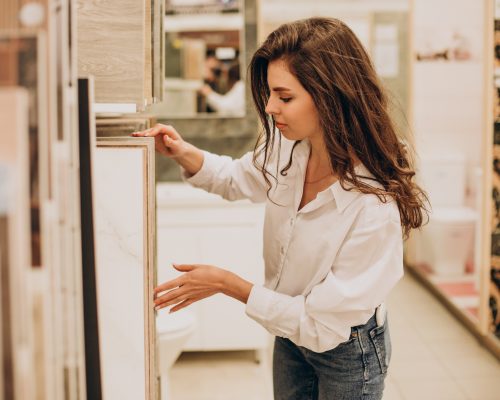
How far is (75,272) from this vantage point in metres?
0.78

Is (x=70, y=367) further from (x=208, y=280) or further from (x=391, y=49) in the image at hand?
(x=391, y=49)

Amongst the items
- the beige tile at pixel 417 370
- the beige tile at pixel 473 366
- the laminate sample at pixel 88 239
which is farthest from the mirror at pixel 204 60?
the laminate sample at pixel 88 239

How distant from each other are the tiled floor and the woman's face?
1.81 m

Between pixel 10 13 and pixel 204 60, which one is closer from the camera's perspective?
pixel 10 13

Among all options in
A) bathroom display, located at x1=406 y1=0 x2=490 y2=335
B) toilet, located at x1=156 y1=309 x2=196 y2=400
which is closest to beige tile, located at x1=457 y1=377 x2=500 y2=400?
toilet, located at x1=156 y1=309 x2=196 y2=400

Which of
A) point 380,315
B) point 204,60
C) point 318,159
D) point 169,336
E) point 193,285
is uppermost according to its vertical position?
point 204,60

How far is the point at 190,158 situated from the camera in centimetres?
162

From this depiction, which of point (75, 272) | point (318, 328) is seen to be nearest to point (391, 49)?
point (318, 328)

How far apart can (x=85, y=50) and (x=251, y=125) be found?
8.04 ft

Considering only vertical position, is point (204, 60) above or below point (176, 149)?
above

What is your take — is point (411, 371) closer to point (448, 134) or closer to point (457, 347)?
point (457, 347)

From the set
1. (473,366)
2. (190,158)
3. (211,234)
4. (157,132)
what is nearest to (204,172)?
(190,158)

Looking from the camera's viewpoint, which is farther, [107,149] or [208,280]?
[208,280]

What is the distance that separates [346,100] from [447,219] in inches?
127
